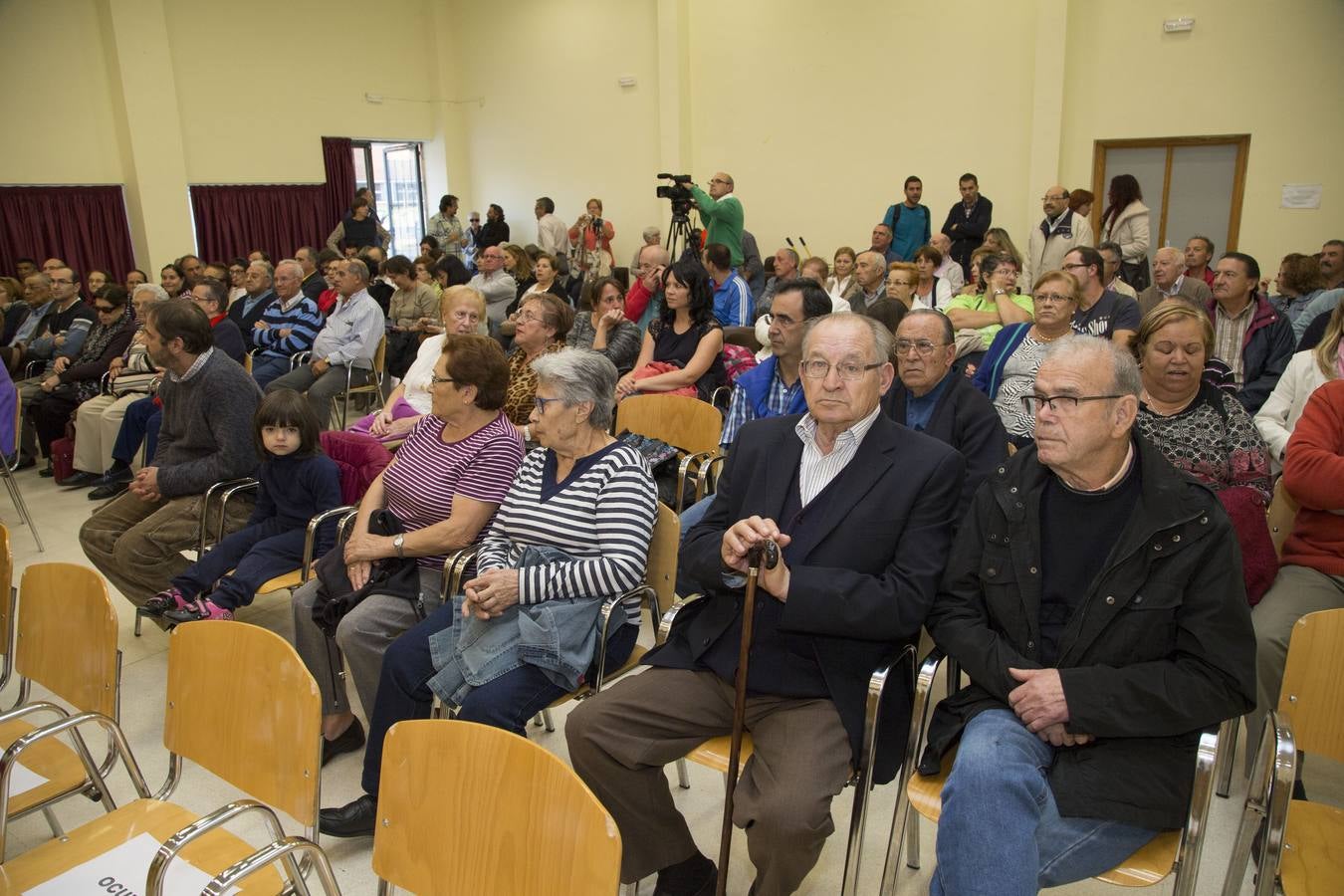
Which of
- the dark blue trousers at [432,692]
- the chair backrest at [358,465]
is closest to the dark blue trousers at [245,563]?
the chair backrest at [358,465]

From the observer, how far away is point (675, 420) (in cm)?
356

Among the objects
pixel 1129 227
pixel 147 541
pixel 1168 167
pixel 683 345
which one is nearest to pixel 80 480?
pixel 147 541

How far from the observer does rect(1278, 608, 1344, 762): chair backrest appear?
1683mm

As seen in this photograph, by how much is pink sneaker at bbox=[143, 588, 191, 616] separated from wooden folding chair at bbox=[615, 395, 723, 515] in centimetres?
160

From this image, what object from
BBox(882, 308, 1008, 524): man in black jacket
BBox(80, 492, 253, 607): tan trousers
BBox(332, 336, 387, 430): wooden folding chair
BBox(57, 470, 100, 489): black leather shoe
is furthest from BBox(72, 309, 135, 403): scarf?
BBox(882, 308, 1008, 524): man in black jacket

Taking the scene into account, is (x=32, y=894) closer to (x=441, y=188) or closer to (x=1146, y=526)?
(x=1146, y=526)

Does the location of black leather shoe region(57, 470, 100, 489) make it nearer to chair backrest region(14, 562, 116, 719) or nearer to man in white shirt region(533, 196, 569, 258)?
chair backrest region(14, 562, 116, 719)

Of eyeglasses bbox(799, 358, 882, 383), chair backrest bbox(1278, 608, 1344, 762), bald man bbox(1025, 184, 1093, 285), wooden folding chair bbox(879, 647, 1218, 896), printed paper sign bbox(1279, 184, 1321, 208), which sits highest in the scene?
printed paper sign bbox(1279, 184, 1321, 208)

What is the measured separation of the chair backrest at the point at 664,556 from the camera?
7.72ft

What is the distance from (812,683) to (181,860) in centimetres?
120

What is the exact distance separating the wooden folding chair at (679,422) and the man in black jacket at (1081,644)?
1.64 m

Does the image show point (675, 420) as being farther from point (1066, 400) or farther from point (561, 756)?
point (1066, 400)

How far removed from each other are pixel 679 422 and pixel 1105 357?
195 cm

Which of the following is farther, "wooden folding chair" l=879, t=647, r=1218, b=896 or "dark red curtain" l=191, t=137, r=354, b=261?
"dark red curtain" l=191, t=137, r=354, b=261
